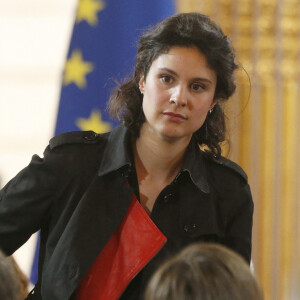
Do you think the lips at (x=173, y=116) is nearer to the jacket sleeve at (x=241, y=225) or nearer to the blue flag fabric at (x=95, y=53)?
the jacket sleeve at (x=241, y=225)

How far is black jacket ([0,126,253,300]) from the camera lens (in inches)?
69.2

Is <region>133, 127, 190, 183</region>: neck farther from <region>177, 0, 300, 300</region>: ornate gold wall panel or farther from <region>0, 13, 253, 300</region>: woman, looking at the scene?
<region>177, 0, 300, 300</region>: ornate gold wall panel

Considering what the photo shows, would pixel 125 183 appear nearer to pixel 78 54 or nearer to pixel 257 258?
pixel 78 54

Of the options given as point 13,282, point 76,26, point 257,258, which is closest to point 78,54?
point 76,26

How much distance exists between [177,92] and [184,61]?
0.27 ft

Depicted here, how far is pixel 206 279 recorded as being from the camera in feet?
3.71

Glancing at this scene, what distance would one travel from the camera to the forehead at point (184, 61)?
5.92 ft

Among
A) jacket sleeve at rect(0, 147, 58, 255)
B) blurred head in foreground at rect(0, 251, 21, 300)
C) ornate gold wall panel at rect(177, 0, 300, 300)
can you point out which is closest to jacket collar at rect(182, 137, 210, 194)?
jacket sleeve at rect(0, 147, 58, 255)

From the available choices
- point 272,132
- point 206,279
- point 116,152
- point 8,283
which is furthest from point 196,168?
point 272,132

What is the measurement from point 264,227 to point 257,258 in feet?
0.45

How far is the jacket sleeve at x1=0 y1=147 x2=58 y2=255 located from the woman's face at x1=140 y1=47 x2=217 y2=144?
28 cm

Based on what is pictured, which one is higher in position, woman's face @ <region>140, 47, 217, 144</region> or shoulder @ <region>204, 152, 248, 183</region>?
woman's face @ <region>140, 47, 217, 144</region>

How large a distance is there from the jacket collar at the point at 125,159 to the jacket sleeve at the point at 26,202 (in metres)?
0.13

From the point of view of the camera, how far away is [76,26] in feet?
9.99
